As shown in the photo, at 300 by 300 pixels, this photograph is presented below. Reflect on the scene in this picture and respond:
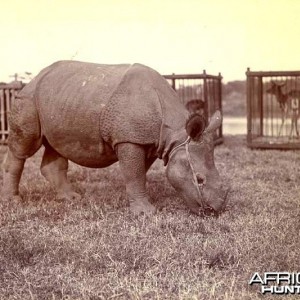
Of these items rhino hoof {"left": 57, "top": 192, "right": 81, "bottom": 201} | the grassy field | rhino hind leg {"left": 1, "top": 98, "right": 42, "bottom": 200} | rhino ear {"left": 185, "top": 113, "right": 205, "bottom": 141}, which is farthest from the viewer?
rhino hoof {"left": 57, "top": 192, "right": 81, "bottom": 201}

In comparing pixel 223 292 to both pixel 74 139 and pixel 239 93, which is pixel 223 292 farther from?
pixel 239 93

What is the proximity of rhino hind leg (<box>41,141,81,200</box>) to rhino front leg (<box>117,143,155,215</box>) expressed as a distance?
4.55 ft

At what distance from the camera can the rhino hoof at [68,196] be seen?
766 cm

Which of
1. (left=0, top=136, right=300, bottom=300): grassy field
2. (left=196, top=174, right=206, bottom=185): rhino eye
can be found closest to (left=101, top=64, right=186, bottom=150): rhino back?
(left=196, top=174, right=206, bottom=185): rhino eye

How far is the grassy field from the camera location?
420 cm

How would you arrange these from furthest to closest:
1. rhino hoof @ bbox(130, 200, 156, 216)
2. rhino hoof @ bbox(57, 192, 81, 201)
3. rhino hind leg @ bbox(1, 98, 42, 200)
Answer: rhino hoof @ bbox(57, 192, 81, 201)
rhino hind leg @ bbox(1, 98, 42, 200)
rhino hoof @ bbox(130, 200, 156, 216)

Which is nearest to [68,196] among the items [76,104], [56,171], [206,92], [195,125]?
[56,171]

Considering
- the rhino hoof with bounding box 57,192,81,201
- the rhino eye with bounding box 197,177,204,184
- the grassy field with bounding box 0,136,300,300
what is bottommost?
the rhino hoof with bounding box 57,192,81,201

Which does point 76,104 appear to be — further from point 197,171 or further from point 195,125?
point 197,171

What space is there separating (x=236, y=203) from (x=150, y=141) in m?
1.44

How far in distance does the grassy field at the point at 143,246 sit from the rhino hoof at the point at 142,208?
0.34ft

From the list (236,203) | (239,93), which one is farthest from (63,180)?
(239,93)

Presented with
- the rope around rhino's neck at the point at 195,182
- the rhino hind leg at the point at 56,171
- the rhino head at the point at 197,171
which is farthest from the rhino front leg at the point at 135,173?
the rhino hind leg at the point at 56,171

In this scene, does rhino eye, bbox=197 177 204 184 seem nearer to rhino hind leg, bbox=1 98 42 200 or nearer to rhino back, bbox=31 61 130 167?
rhino back, bbox=31 61 130 167
